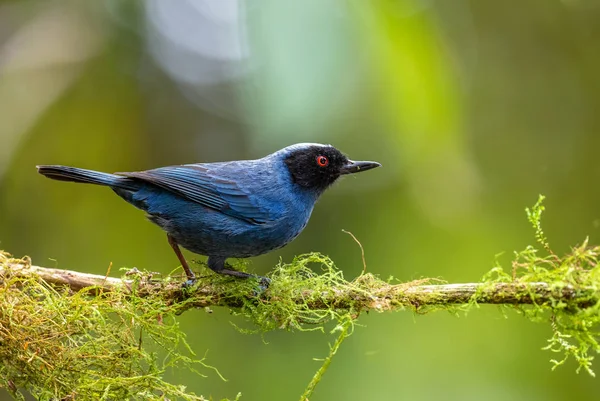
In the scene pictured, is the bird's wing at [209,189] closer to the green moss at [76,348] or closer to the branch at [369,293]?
the branch at [369,293]

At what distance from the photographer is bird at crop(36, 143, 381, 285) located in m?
4.30

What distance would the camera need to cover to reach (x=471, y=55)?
8.21 meters

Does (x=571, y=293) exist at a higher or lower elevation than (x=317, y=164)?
higher

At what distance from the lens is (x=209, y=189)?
180 inches

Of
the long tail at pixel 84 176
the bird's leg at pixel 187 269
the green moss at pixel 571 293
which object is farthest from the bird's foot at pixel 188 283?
the green moss at pixel 571 293

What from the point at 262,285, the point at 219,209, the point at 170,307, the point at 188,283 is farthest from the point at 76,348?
the point at 219,209

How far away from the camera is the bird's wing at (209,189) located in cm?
439

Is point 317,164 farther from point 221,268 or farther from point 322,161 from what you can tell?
point 221,268

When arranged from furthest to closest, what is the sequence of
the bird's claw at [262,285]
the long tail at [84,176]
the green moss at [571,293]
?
the long tail at [84,176] → the bird's claw at [262,285] → the green moss at [571,293]

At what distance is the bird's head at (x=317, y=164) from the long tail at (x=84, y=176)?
4.05 feet

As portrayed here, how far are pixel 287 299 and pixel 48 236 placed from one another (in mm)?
4525

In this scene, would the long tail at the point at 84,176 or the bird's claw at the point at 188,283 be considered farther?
the long tail at the point at 84,176

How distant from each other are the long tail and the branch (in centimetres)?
80

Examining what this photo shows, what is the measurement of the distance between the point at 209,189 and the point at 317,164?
0.91 meters
